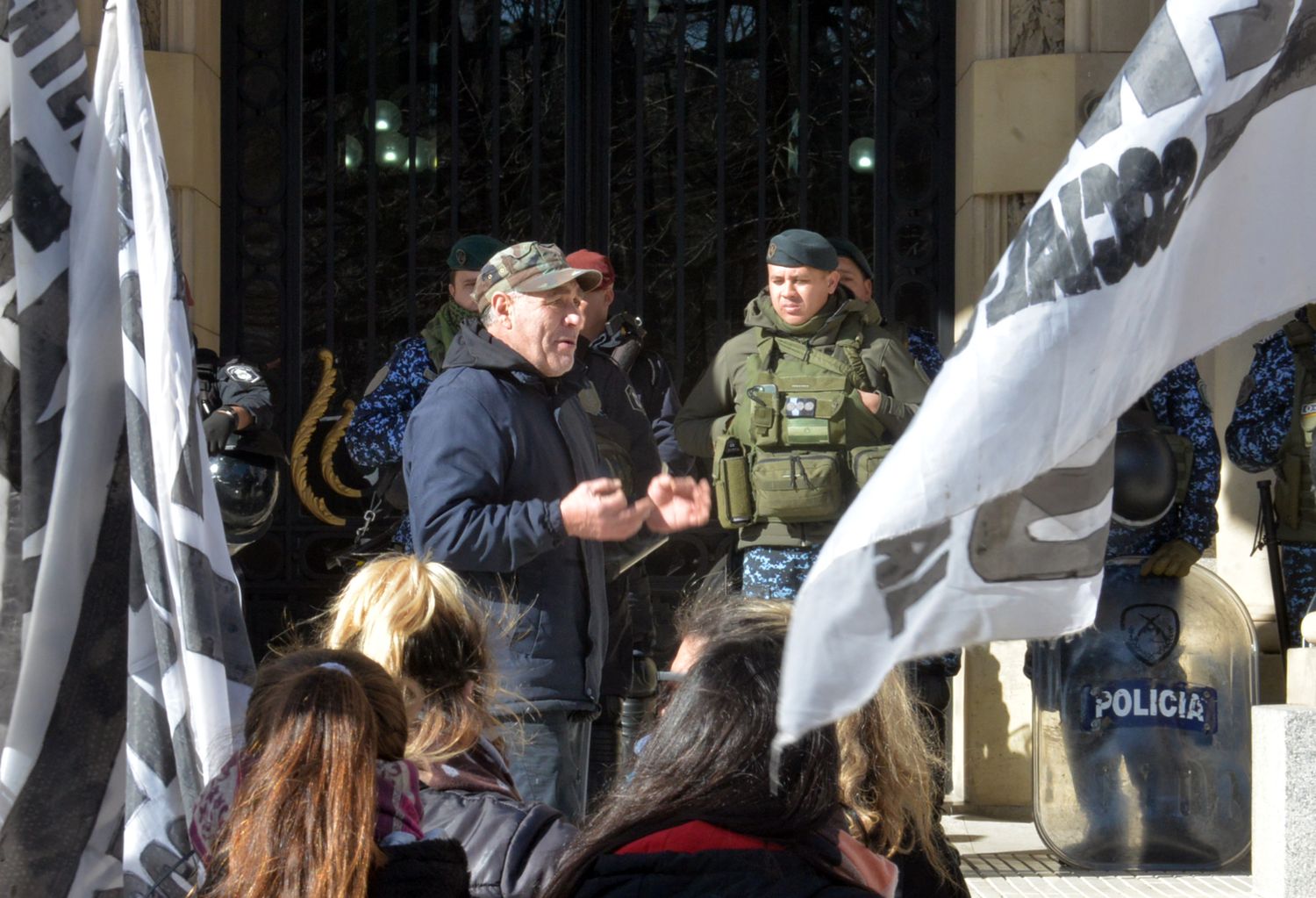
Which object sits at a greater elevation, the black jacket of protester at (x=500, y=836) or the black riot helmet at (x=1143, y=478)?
the black riot helmet at (x=1143, y=478)

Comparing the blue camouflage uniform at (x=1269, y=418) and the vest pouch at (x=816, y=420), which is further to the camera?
the blue camouflage uniform at (x=1269, y=418)

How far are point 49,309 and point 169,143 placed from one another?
14.7ft

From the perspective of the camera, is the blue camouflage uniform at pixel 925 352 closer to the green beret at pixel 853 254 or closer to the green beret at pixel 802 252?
the green beret at pixel 853 254

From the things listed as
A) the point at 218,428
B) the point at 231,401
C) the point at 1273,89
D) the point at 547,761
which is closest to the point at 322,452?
the point at 231,401

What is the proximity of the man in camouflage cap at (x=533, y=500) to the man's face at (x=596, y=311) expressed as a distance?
139 centimetres

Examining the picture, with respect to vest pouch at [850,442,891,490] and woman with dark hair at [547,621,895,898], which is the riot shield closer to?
vest pouch at [850,442,891,490]

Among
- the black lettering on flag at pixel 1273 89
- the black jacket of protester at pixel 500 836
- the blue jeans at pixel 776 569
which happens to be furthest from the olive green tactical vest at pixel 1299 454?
the black lettering on flag at pixel 1273 89

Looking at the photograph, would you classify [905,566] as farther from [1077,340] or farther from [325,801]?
[325,801]

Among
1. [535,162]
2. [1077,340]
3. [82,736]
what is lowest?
[82,736]

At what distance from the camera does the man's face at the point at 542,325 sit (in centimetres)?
433

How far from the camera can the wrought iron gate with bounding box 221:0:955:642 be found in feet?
24.1

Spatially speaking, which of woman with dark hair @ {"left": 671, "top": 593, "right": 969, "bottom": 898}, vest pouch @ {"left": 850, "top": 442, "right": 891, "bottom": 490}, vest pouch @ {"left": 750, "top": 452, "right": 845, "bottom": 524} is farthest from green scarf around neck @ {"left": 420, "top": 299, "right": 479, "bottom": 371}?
woman with dark hair @ {"left": 671, "top": 593, "right": 969, "bottom": 898}

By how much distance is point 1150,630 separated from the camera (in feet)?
19.0

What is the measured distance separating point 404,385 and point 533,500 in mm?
1987
